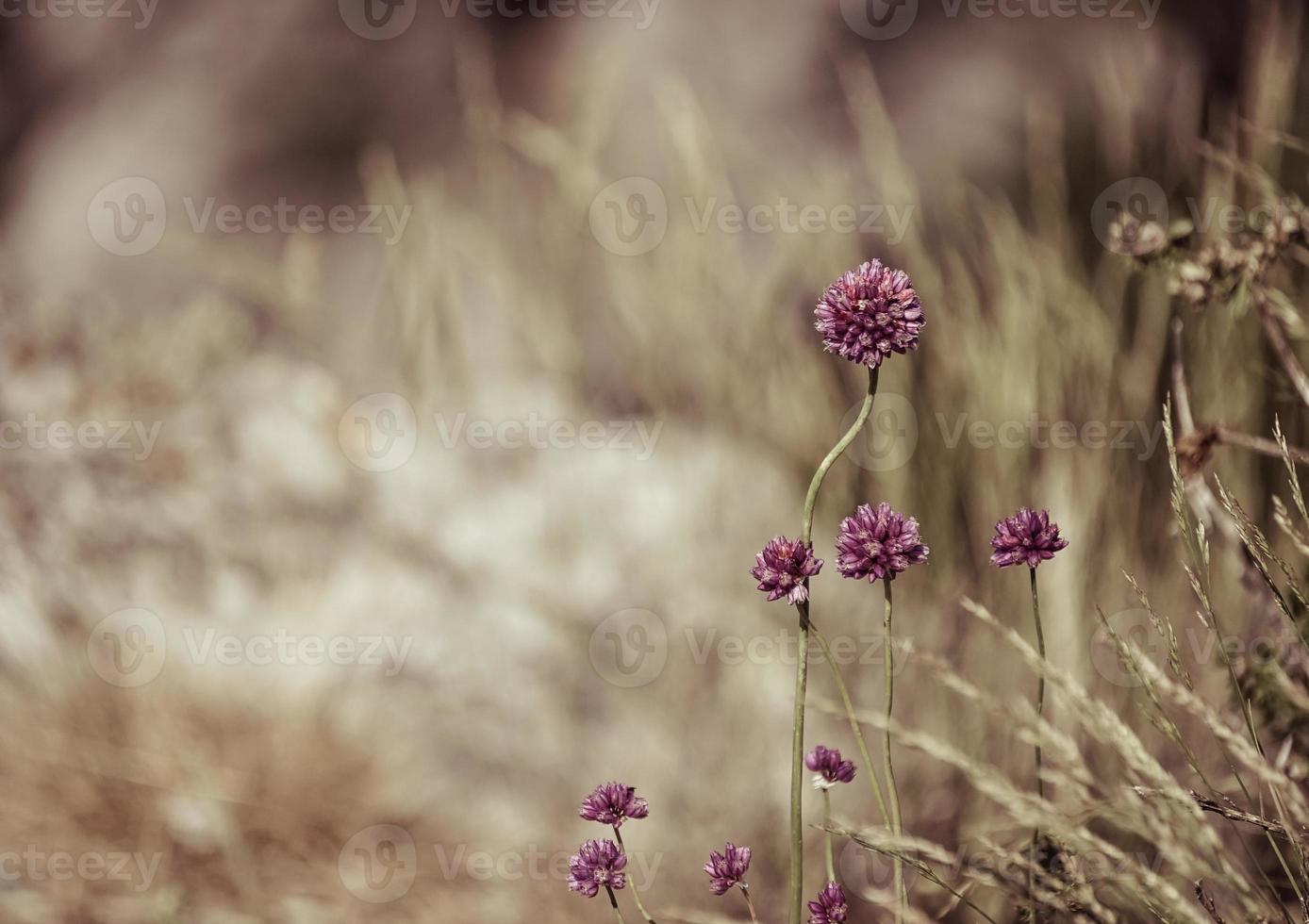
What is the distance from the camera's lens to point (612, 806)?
549mm

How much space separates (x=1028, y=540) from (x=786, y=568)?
129mm

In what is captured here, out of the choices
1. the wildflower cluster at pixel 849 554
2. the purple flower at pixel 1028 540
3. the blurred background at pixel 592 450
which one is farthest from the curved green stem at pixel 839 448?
the blurred background at pixel 592 450

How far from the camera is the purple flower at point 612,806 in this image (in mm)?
542

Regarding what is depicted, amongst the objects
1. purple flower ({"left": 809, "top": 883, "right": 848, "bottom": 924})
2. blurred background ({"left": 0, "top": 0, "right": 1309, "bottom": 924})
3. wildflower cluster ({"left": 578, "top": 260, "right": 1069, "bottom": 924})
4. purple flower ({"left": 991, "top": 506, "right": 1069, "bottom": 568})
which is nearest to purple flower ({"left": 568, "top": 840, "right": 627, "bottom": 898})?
wildflower cluster ({"left": 578, "top": 260, "right": 1069, "bottom": 924})

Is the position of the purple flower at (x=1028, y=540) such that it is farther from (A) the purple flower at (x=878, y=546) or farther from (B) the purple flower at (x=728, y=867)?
(B) the purple flower at (x=728, y=867)

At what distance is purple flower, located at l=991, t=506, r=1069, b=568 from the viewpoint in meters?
0.53

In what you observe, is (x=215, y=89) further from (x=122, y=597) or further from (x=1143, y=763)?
(x=1143, y=763)

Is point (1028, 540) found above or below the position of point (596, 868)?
above

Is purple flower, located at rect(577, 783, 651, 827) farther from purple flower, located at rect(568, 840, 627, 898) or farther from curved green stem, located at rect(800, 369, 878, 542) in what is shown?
curved green stem, located at rect(800, 369, 878, 542)

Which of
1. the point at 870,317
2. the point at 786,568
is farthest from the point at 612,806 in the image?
the point at 870,317

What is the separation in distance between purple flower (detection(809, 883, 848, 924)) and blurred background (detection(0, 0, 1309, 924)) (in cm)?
51

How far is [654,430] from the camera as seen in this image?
1.40 meters

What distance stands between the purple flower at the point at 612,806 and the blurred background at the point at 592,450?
540 mm

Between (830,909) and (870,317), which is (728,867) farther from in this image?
(870,317)
